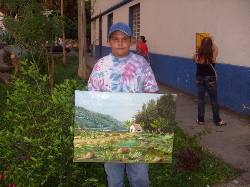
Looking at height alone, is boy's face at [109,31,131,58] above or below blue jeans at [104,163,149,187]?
above

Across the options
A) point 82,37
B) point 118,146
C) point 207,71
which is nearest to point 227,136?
point 207,71

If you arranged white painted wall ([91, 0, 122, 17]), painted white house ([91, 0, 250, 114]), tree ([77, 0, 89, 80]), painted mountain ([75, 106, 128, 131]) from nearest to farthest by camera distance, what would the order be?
painted mountain ([75, 106, 128, 131]) < painted white house ([91, 0, 250, 114]) < tree ([77, 0, 89, 80]) < white painted wall ([91, 0, 122, 17])

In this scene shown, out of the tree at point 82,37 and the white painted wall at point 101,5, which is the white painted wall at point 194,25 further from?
the white painted wall at point 101,5

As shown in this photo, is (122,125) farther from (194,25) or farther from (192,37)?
(192,37)

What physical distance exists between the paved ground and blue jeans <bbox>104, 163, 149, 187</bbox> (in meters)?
1.59

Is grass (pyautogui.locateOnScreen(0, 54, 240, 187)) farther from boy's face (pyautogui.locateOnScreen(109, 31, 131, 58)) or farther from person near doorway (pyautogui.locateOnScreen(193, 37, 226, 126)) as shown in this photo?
person near doorway (pyautogui.locateOnScreen(193, 37, 226, 126))

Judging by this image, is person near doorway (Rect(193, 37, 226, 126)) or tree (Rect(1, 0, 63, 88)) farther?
tree (Rect(1, 0, 63, 88))

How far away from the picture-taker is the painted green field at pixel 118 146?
3814mm

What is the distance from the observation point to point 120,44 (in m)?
3.90

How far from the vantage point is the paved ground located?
6366mm

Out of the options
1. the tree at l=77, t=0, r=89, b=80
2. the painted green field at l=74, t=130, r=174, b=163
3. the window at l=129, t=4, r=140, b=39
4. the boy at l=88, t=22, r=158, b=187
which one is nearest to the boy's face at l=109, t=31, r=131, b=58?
the boy at l=88, t=22, r=158, b=187

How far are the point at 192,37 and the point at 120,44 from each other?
30.9 ft

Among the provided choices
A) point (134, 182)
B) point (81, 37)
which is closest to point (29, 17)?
point (81, 37)

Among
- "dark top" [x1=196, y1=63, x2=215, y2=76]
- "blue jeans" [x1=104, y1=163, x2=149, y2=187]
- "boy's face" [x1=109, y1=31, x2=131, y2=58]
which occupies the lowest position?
"blue jeans" [x1=104, y1=163, x2=149, y2=187]
